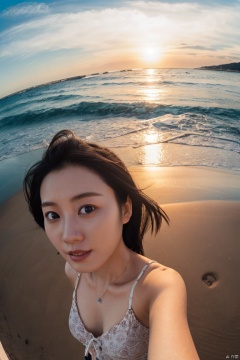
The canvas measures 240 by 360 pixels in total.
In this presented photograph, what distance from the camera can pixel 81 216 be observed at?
1.48m

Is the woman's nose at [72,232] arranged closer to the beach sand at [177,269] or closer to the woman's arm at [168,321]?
the woman's arm at [168,321]

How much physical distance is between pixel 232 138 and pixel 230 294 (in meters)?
7.29

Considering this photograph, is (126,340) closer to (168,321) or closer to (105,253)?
(168,321)

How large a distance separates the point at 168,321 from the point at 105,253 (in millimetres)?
446

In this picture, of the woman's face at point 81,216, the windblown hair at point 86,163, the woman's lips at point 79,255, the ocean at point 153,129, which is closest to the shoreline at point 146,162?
the ocean at point 153,129

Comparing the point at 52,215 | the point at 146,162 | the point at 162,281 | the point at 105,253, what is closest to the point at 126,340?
the point at 162,281

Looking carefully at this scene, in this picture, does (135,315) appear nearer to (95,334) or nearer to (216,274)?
(95,334)

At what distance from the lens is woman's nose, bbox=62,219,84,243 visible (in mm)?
1429

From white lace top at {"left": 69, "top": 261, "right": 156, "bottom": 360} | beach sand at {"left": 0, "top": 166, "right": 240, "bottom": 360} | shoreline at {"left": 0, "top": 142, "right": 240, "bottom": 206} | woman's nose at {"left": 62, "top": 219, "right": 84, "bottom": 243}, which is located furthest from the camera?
Answer: shoreline at {"left": 0, "top": 142, "right": 240, "bottom": 206}

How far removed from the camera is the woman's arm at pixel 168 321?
1140mm

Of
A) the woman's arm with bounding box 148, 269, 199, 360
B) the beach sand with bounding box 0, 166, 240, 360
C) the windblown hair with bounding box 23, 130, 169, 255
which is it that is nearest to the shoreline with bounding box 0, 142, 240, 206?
the beach sand with bounding box 0, 166, 240, 360

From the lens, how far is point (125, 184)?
173 cm

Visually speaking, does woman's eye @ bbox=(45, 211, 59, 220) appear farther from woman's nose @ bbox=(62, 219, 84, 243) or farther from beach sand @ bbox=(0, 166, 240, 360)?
beach sand @ bbox=(0, 166, 240, 360)

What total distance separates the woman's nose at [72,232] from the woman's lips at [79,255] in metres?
0.07
